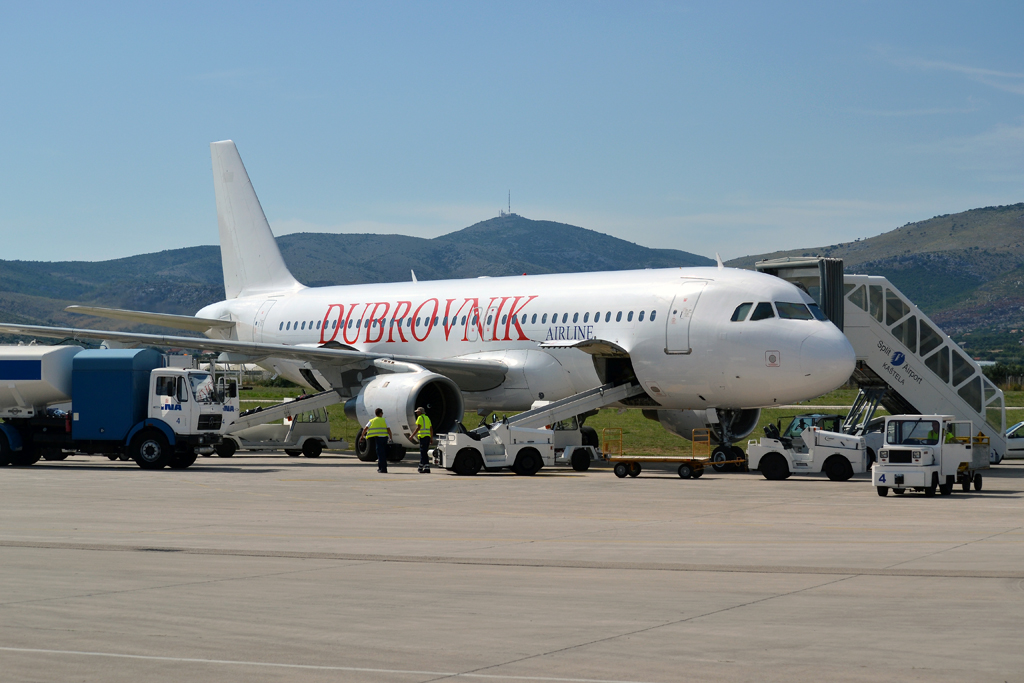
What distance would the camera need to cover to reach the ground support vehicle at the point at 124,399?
2780cm

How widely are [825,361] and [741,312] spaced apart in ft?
6.94

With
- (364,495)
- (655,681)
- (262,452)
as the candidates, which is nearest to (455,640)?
(655,681)

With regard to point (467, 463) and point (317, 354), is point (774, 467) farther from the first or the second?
point (317, 354)

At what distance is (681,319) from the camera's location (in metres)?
27.3

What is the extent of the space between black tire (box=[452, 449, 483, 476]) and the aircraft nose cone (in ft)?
23.2

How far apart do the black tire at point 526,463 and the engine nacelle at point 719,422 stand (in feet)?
15.6

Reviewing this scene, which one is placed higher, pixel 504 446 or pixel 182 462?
pixel 504 446

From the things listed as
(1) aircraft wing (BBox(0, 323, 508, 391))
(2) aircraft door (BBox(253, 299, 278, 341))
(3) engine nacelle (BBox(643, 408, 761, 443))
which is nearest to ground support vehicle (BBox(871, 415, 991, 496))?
(3) engine nacelle (BBox(643, 408, 761, 443))

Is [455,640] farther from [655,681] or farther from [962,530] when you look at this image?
[962,530]

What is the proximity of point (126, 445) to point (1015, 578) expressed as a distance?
69.8 ft

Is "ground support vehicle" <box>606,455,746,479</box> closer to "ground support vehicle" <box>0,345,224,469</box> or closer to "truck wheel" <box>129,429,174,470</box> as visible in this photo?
"ground support vehicle" <box>0,345,224,469</box>

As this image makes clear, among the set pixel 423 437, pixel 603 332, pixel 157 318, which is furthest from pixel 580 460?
pixel 157 318

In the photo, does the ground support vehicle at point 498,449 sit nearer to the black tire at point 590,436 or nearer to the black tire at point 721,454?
the black tire at point 721,454

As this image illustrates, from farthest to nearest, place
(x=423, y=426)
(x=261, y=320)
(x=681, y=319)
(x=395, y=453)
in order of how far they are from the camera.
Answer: (x=261, y=320) < (x=395, y=453) < (x=423, y=426) < (x=681, y=319)
